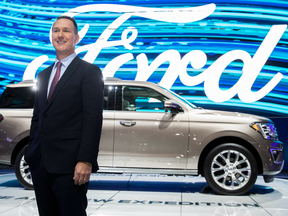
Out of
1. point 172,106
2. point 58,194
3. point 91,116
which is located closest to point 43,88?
point 91,116

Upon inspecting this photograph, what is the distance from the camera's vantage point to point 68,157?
7.02 ft

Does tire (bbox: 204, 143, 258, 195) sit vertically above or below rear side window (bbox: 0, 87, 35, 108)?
below

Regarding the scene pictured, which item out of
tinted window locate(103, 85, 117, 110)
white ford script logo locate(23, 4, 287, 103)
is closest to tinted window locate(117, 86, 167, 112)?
tinted window locate(103, 85, 117, 110)

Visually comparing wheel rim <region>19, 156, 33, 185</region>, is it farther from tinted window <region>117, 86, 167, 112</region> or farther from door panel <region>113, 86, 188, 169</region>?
tinted window <region>117, 86, 167, 112</region>

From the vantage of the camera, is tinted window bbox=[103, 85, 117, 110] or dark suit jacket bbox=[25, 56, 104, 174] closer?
dark suit jacket bbox=[25, 56, 104, 174]

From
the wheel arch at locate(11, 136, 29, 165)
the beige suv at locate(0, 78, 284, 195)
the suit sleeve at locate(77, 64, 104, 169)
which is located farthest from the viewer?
the wheel arch at locate(11, 136, 29, 165)

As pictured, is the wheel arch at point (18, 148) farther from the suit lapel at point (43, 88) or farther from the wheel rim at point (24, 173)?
the suit lapel at point (43, 88)

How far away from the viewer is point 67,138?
7.05 feet

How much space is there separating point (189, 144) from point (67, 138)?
144 inches

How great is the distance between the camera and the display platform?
4449 millimetres

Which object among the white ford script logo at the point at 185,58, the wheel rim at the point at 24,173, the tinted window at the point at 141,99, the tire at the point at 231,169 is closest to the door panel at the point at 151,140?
the tinted window at the point at 141,99

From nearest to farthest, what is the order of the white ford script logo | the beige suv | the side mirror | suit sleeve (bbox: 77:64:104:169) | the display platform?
suit sleeve (bbox: 77:64:104:169) → the display platform → the side mirror → the beige suv → the white ford script logo

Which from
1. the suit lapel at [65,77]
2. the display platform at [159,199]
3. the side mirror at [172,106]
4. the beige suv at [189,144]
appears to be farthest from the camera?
the beige suv at [189,144]

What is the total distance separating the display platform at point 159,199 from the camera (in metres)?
4.45
